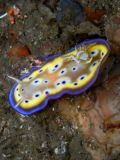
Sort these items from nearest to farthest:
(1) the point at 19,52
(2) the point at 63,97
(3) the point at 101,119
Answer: (3) the point at 101,119, (2) the point at 63,97, (1) the point at 19,52

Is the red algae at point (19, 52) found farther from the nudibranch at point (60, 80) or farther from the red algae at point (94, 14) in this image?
the red algae at point (94, 14)

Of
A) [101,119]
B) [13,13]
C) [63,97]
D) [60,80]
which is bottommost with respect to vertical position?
[101,119]

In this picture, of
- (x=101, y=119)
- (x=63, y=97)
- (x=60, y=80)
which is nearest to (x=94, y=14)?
(x=60, y=80)

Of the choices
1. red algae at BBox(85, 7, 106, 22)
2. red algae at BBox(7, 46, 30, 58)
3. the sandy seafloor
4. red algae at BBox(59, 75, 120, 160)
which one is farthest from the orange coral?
red algae at BBox(59, 75, 120, 160)

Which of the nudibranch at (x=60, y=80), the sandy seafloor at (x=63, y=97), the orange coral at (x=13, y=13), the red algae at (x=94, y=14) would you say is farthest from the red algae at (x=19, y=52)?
the red algae at (x=94, y=14)

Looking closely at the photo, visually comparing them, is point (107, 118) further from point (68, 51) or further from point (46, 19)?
point (46, 19)

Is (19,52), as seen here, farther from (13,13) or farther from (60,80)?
(60,80)

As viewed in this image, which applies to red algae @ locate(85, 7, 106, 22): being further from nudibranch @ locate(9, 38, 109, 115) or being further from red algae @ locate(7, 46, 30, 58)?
red algae @ locate(7, 46, 30, 58)
